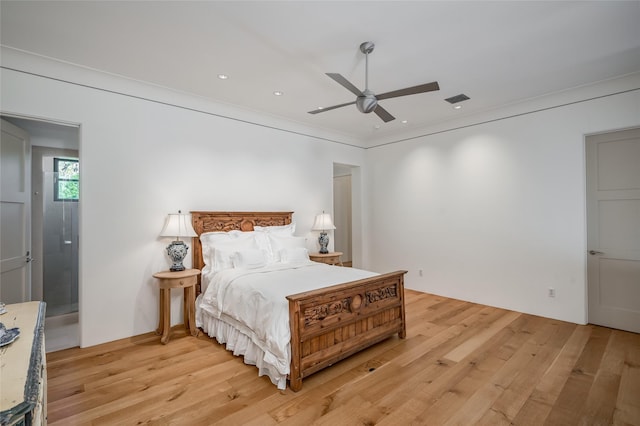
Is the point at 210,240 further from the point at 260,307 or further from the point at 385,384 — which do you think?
the point at 385,384

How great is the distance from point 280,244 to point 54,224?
3185 millimetres

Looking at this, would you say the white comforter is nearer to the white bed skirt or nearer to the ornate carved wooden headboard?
the white bed skirt

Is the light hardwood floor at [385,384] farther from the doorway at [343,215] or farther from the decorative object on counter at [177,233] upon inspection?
the doorway at [343,215]

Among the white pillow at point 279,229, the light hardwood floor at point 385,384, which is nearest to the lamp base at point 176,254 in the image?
the light hardwood floor at point 385,384

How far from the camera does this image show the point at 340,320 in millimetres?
2723

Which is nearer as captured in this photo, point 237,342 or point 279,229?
point 237,342

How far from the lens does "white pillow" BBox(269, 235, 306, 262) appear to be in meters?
4.10

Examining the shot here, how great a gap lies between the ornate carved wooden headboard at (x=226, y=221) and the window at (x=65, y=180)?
2.01 m

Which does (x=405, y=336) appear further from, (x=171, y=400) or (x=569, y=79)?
(x=569, y=79)

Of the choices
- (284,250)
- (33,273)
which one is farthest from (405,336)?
(33,273)

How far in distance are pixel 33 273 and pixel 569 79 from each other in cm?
721

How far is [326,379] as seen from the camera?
2537mm

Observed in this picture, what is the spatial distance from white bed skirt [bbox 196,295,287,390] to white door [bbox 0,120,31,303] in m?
1.98

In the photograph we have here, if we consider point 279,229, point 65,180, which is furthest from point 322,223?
point 65,180
